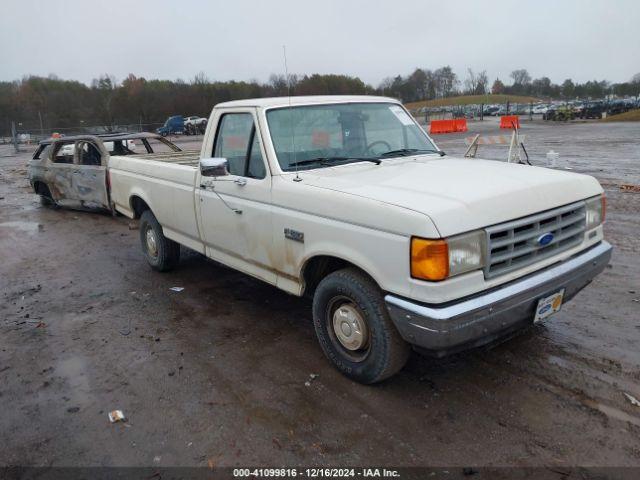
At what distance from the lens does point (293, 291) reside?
13.5ft

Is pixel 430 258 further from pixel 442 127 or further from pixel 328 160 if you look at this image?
pixel 442 127

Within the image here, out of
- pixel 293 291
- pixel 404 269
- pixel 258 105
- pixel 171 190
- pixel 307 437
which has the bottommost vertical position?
pixel 307 437

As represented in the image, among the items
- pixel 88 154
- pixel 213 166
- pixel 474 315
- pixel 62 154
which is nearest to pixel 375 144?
pixel 213 166

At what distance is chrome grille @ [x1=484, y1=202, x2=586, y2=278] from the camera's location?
314 centimetres

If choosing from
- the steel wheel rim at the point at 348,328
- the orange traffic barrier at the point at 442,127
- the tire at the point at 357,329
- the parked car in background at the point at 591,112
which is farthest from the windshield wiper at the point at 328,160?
the parked car in background at the point at 591,112

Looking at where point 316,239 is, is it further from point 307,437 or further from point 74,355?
point 74,355

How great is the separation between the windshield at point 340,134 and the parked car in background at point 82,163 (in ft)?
16.8

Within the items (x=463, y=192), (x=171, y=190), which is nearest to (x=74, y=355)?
(x=171, y=190)

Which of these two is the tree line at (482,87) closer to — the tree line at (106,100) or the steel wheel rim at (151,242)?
the tree line at (106,100)

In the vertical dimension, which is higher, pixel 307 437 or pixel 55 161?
pixel 55 161

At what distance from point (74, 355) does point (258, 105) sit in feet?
8.79

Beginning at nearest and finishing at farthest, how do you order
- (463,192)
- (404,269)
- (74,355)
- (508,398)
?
(404,269) → (463,192) → (508,398) → (74,355)

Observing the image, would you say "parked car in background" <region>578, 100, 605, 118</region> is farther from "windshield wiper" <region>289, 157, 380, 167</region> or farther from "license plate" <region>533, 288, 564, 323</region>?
"license plate" <region>533, 288, 564, 323</region>

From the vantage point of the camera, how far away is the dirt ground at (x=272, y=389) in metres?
3.04
